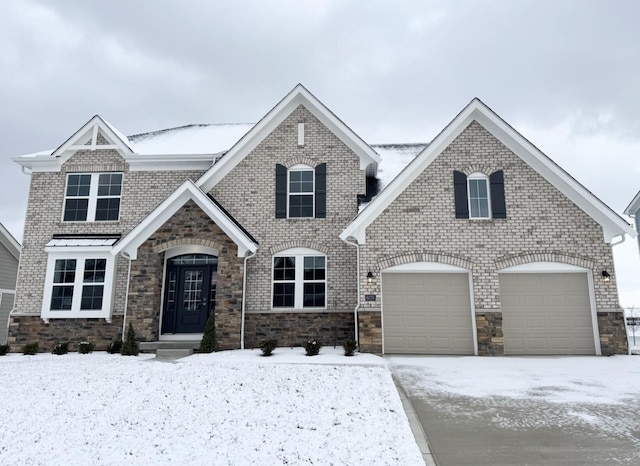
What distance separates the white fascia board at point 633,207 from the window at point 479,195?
9.19 metres

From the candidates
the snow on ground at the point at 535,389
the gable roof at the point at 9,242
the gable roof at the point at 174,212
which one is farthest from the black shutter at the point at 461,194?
the gable roof at the point at 9,242

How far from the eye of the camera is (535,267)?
12055 millimetres

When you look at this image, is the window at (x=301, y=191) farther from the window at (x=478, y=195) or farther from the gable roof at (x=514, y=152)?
the window at (x=478, y=195)

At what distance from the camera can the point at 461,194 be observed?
1256cm

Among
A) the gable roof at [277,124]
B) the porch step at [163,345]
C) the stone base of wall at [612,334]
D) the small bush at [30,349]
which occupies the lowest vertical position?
the small bush at [30,349]

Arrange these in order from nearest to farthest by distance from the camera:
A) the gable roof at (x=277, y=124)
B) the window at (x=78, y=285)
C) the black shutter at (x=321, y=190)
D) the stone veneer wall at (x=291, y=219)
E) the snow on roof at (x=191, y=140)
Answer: the stone veneer wall at (x=291, y=219) → the window at (x=78, y=285) → the black shutter at (x=321, y=190) → the gable roof at (x=277, y=124) → the snow on roof at (x=191, y=140)

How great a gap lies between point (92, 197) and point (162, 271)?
4.58 meters

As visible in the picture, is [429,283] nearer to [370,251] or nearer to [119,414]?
[370,251]

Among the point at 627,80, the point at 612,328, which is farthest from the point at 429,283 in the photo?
the point at 627,80

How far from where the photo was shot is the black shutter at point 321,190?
46.4 feet

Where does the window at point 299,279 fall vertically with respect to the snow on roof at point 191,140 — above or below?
below

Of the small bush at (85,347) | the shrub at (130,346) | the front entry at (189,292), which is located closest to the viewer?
the shrub at (130,346)

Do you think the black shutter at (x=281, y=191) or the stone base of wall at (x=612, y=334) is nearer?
the stone base of wall at (x=612, y=334)

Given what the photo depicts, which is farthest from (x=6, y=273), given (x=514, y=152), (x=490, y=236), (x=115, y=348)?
(x=514, y=152)
